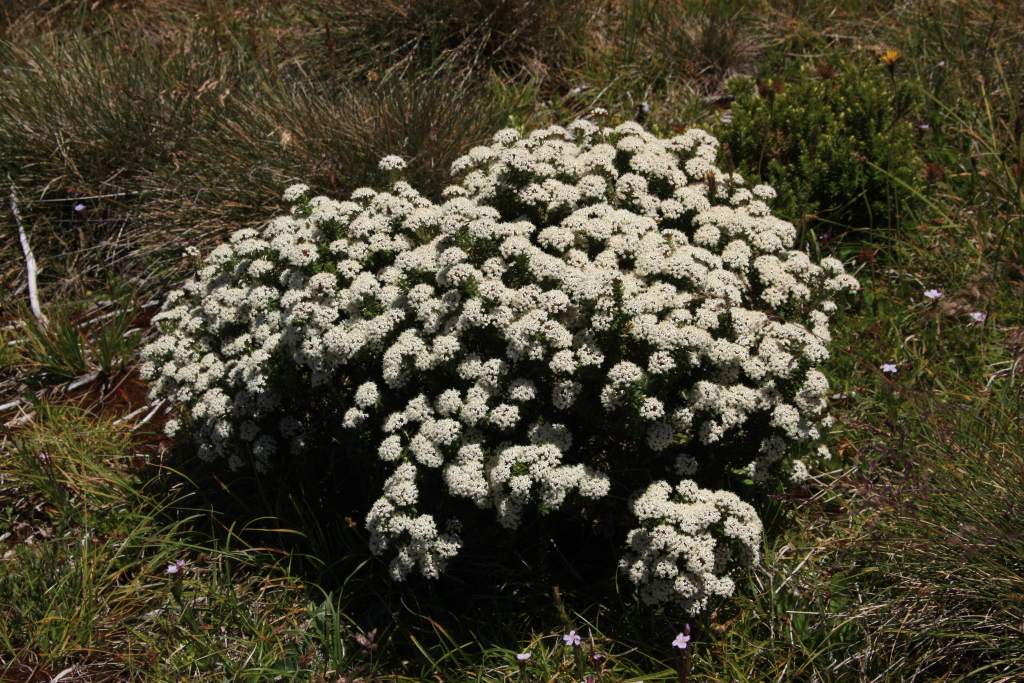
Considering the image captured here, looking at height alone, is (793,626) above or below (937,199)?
below

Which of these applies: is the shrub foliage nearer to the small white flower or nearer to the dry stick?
the small white flower

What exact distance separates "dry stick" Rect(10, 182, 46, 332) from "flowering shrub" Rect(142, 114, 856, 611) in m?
1.79

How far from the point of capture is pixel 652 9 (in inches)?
253

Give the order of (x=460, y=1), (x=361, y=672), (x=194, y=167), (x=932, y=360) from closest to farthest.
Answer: (x=361, y=672) → (x=932, y=360) → (x=194, y=167) → (x=460, y=1)

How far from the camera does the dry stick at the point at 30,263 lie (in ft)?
16.1

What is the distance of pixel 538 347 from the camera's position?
2789 mm

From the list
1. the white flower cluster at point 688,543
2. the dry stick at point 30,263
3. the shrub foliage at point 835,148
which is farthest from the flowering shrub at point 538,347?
the dry stick at point 30,263

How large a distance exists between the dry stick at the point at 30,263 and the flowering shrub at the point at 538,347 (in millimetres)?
1785

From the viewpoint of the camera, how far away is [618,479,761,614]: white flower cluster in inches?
104

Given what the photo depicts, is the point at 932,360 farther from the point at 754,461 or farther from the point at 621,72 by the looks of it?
the point at 621,72

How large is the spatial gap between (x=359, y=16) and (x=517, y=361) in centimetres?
457

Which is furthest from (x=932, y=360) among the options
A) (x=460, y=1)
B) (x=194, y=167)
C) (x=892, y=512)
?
(x=194, y=167)

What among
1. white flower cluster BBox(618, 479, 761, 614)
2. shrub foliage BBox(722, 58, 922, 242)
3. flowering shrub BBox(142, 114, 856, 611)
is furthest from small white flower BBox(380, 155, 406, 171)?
shrub foliage BBox(722, 58, 922, 242)

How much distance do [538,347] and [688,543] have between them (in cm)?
84
